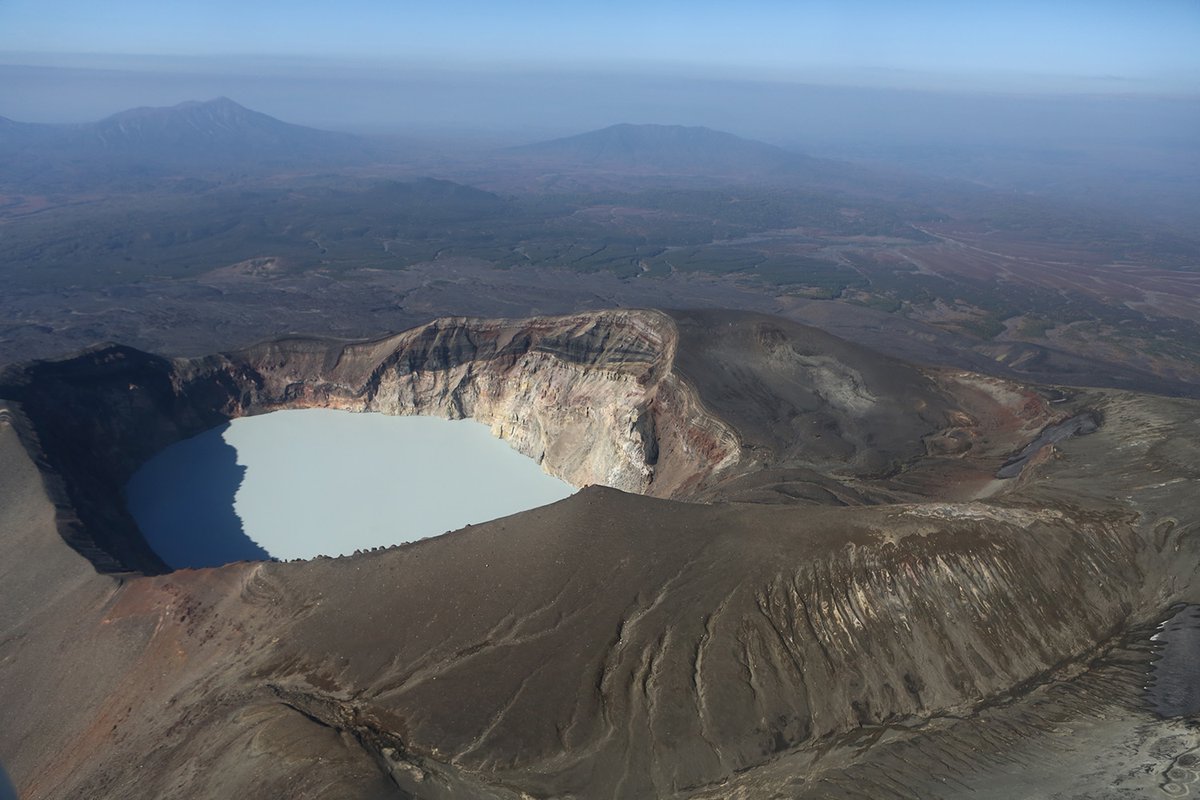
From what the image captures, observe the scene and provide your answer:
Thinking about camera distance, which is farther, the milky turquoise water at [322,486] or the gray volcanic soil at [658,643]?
the milky turquoise water at [322,486]

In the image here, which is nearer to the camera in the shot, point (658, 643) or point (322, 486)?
point (658, 643)

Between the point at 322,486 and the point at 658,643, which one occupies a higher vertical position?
the point at 658,643

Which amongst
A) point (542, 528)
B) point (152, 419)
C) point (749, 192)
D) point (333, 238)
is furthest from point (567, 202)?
point (542, 528)

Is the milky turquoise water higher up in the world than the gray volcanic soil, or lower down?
lower down

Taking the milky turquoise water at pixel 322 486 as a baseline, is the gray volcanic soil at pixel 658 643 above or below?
above

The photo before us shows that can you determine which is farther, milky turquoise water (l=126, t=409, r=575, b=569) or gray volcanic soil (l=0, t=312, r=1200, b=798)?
milky turquoise water (l=126, t=409, r=575, b=569)
